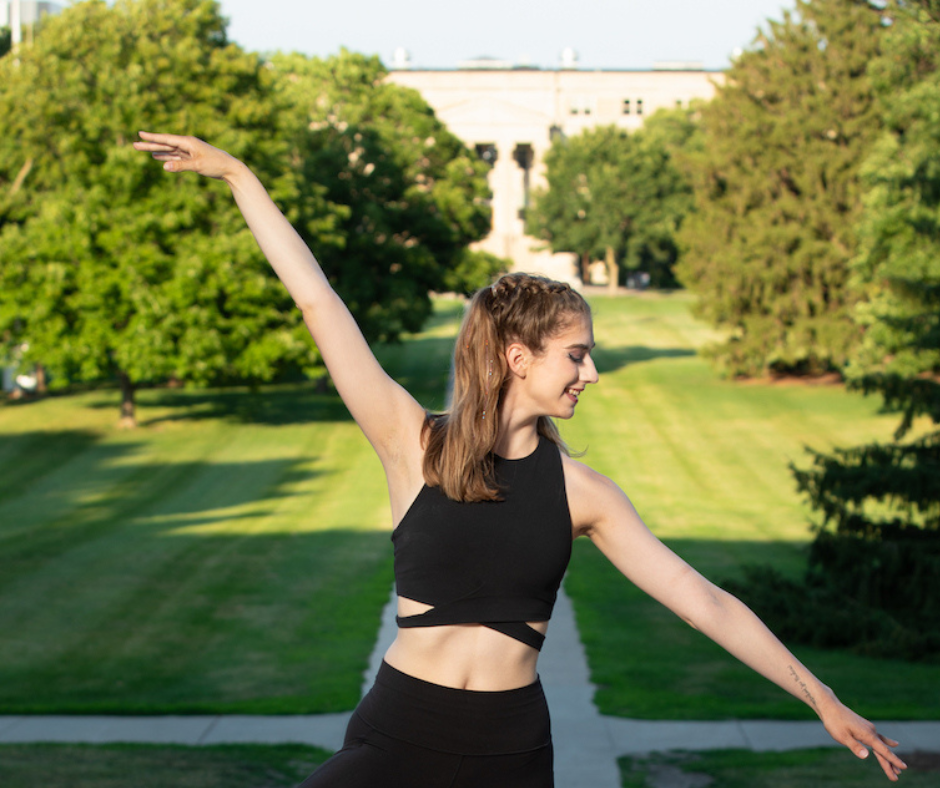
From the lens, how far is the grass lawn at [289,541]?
1104 cm

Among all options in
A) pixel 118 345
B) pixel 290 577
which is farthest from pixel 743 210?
pixel 290 577

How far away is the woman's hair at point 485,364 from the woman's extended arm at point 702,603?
0.84 feet

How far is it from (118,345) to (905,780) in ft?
88.4

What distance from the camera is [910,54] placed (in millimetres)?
22469

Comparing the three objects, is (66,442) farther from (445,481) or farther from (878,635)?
(445,481)

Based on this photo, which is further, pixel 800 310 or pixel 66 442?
pixel 800 310

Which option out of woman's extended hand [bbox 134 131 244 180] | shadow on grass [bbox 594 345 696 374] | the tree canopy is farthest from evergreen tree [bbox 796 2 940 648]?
shadow on grass [bbox 594 345 696 374]

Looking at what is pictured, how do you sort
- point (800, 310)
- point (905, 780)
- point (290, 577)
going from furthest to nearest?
1. point (800, 310)
2. point (290, 577)
3. point (905, 780)

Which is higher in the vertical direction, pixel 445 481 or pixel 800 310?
pixel 445 481

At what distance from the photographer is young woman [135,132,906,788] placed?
2674 millimetres

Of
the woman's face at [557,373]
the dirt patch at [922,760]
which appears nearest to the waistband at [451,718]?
the woman's face at [557,373]

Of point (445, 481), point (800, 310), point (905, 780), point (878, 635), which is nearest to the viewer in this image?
point (445, 481)

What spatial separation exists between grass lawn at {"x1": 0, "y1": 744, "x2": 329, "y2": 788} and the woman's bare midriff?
5214 millimetres

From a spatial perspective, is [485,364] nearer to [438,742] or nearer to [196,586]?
[438,742]
